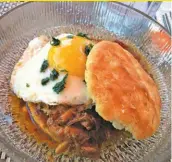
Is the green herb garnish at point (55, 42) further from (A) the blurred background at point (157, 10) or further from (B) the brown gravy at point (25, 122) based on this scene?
(A) the blurred background at point (157, 10)

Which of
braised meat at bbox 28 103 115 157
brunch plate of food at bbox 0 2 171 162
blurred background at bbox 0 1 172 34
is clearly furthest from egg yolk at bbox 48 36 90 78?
blurred background at bbox 0 1 172 34

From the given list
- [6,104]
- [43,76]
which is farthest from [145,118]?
[6,104]

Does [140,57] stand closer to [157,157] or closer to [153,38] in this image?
[153,38]

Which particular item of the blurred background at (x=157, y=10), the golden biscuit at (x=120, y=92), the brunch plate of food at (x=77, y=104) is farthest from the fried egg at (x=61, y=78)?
the blurred background at (x=157, y=10)

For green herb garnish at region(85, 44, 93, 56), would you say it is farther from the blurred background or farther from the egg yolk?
the blurred background

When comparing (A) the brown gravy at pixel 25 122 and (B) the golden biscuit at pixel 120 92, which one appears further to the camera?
(A) the brown gravy at pixel 25 122

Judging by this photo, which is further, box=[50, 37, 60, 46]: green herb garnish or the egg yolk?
box=[50, 37, 60, 46]: green herb garnish

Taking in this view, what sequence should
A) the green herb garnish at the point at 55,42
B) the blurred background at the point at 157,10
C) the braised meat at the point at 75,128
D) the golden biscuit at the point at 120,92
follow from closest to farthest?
the golden biscuit at the point at 120,92 < the braised meat at the point at 75,128 < the green herb garnish at the point at 55,42 < the blurred background at the point at 157,10

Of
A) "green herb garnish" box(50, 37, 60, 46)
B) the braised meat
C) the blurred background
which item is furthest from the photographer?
the blurred background
